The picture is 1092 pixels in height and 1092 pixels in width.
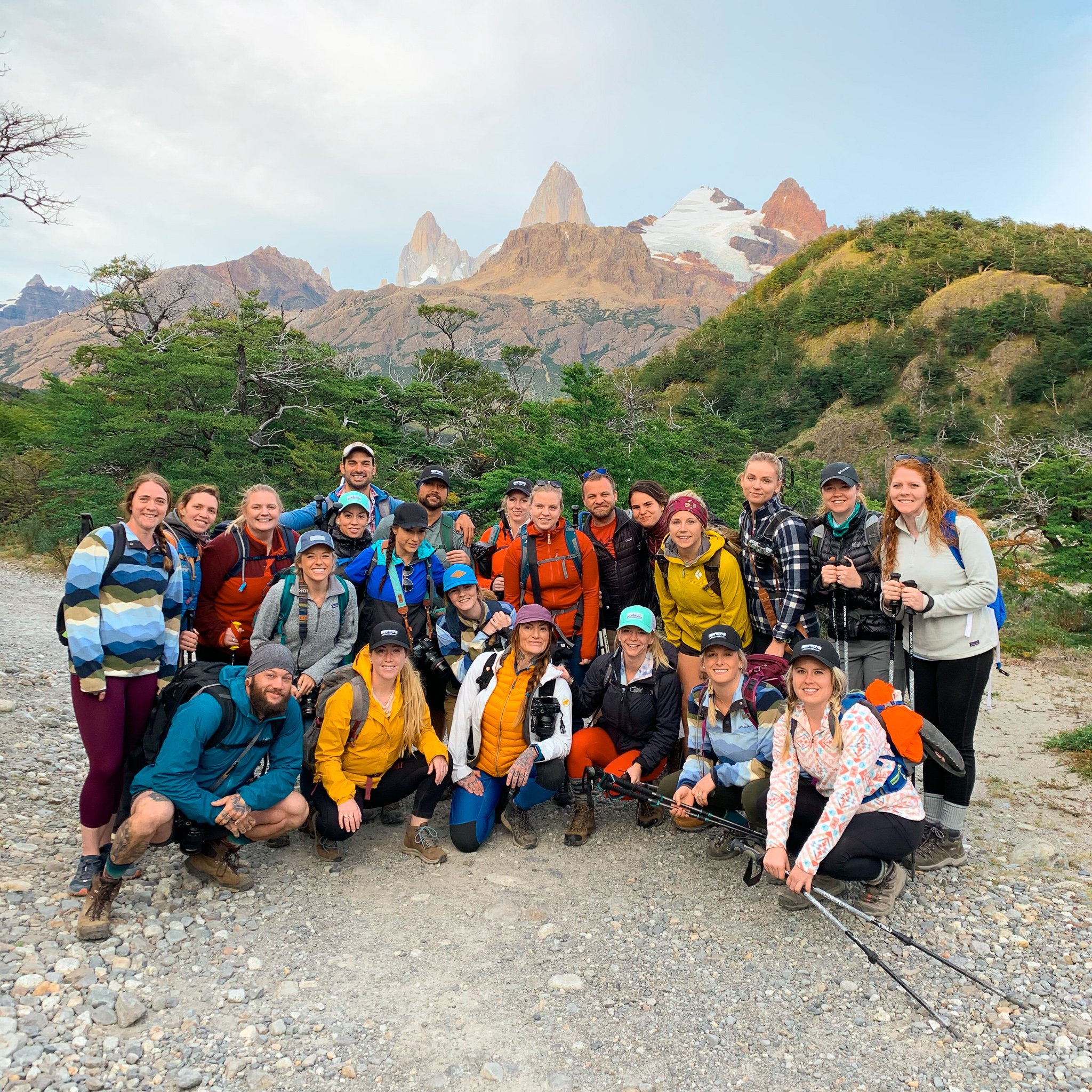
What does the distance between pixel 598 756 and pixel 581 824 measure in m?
0.46

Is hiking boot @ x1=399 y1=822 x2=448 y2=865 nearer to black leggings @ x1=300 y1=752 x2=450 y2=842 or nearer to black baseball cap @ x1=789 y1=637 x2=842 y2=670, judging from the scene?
black leggings @ x1=300 y1=752 x2=450 y2=842

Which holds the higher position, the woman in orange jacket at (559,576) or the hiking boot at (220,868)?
the woman in orange jacket at (559,576)

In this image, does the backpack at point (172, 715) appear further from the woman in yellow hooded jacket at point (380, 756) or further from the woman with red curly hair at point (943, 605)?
the woman with red curly hair at point (943, 605)

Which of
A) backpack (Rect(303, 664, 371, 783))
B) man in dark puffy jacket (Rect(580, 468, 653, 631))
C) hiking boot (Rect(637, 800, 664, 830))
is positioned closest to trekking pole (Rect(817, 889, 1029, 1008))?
hiking boot (Rect(637, 800, 664, 830))

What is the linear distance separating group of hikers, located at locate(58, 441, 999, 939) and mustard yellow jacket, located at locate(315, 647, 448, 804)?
2 centimetres

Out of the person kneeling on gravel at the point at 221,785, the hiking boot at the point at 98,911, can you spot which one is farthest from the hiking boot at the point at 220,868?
the hiking boot at the point at 98,911

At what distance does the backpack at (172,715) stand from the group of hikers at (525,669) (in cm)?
1

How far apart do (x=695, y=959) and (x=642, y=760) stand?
1.36m

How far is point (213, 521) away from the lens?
488cm

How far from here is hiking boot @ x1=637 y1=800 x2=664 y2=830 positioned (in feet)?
16.2

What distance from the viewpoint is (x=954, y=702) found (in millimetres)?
4281

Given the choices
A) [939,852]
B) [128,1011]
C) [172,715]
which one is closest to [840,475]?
[939,852]

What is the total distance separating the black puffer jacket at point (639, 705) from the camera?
483 cm

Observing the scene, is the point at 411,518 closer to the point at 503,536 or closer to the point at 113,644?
the point at 503,536
